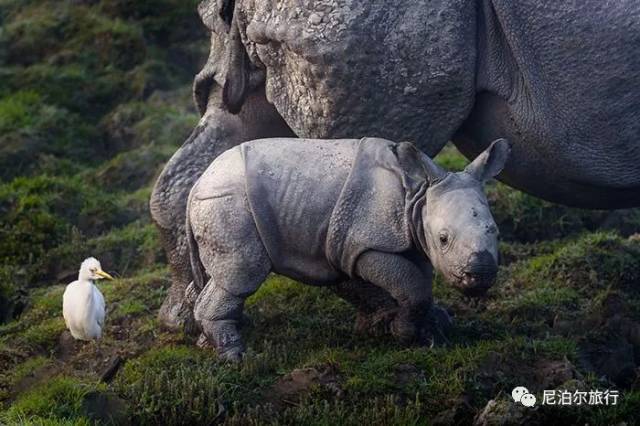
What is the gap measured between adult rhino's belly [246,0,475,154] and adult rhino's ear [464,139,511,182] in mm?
384

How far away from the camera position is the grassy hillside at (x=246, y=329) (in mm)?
5621

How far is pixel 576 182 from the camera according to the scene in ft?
20.5

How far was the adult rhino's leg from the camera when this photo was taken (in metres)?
6.82

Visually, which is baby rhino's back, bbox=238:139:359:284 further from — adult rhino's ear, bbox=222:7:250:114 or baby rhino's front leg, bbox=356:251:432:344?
adult rhino's ear, bbox=222:7:250:114

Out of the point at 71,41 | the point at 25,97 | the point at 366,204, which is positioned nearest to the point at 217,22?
the point at 366,204

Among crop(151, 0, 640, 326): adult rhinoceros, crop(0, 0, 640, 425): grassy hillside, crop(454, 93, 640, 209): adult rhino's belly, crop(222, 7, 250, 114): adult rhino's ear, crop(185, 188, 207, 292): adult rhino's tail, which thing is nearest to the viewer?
crop(0, 0, 640, 425): grassy hillside

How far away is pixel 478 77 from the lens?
6.09 meters

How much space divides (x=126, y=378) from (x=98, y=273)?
1.47 metres

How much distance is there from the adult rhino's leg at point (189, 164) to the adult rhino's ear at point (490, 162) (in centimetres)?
141

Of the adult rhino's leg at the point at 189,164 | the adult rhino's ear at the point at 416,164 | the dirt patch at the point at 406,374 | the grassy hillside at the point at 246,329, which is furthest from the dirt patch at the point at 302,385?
the adult rhino's leg at the point at 189,164

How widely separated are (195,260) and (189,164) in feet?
2.32

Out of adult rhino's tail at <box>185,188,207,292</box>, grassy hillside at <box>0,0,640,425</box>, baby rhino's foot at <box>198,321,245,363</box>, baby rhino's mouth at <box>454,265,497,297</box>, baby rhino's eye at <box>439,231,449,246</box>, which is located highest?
baby rhino's eye at <box>439,231,449,246</box>

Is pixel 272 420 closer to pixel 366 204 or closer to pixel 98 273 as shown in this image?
pixel 366 204

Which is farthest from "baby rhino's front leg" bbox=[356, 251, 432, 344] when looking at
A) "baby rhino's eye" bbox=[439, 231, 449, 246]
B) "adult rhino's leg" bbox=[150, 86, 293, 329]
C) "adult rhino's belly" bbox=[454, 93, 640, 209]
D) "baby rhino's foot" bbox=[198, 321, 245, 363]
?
"adult rhino's leg" bbox=[150, 86, 293, 329]
